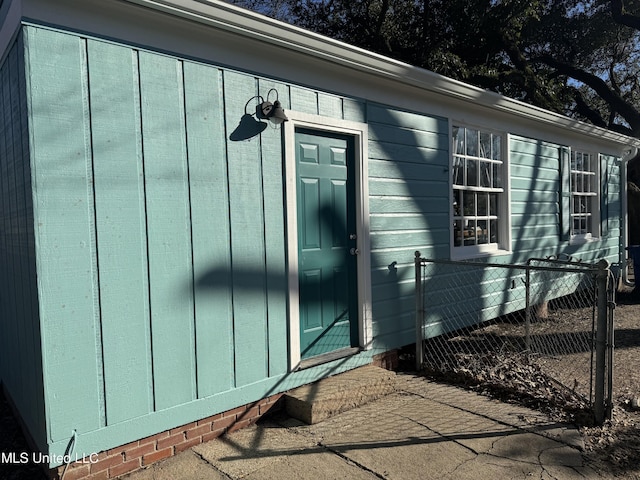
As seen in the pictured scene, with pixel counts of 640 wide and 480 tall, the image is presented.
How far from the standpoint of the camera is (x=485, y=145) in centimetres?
589

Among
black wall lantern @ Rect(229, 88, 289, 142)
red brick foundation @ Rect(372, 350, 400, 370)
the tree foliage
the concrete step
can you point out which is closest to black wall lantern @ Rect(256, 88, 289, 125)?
black wall lantern @ Rect(229, 88, 289, 142)

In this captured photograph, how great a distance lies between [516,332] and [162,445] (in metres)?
4.59

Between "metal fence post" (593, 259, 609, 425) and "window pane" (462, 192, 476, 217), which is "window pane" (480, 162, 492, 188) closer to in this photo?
"window pane" (462, 192, 476, 217)

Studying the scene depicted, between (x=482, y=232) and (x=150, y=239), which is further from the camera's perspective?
(x=482, y=232)

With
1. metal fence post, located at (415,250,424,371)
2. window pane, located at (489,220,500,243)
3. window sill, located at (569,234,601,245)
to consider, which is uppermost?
window pane, located at (489,220,500,243)

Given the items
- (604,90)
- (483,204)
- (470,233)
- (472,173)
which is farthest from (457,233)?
(604,90)

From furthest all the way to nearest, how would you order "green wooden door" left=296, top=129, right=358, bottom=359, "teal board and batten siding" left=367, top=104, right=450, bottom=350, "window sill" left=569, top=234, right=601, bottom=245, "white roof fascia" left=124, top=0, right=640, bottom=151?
"window sill" left=569, top=234, right=601, bottom=245 < "teal board and batten siding" left=367, top=104, right=450, bottom=350 < "green wooden door" left=296, top=129, right=358, bottom=359 < "white roof fascia" left=124, top=0, right=640, bottom=151

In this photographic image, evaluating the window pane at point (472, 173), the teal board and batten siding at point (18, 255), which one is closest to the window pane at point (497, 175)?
the window pane at point (472, 173)

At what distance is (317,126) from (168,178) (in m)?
1.38

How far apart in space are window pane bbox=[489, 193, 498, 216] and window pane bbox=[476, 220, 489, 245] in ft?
0.62

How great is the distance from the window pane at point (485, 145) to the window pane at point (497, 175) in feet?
0.72

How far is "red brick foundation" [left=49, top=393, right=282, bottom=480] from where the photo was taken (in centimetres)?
264

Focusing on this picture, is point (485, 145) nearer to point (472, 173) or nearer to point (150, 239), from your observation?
point (472, 173)

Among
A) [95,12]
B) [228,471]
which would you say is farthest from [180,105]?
[228,471]
